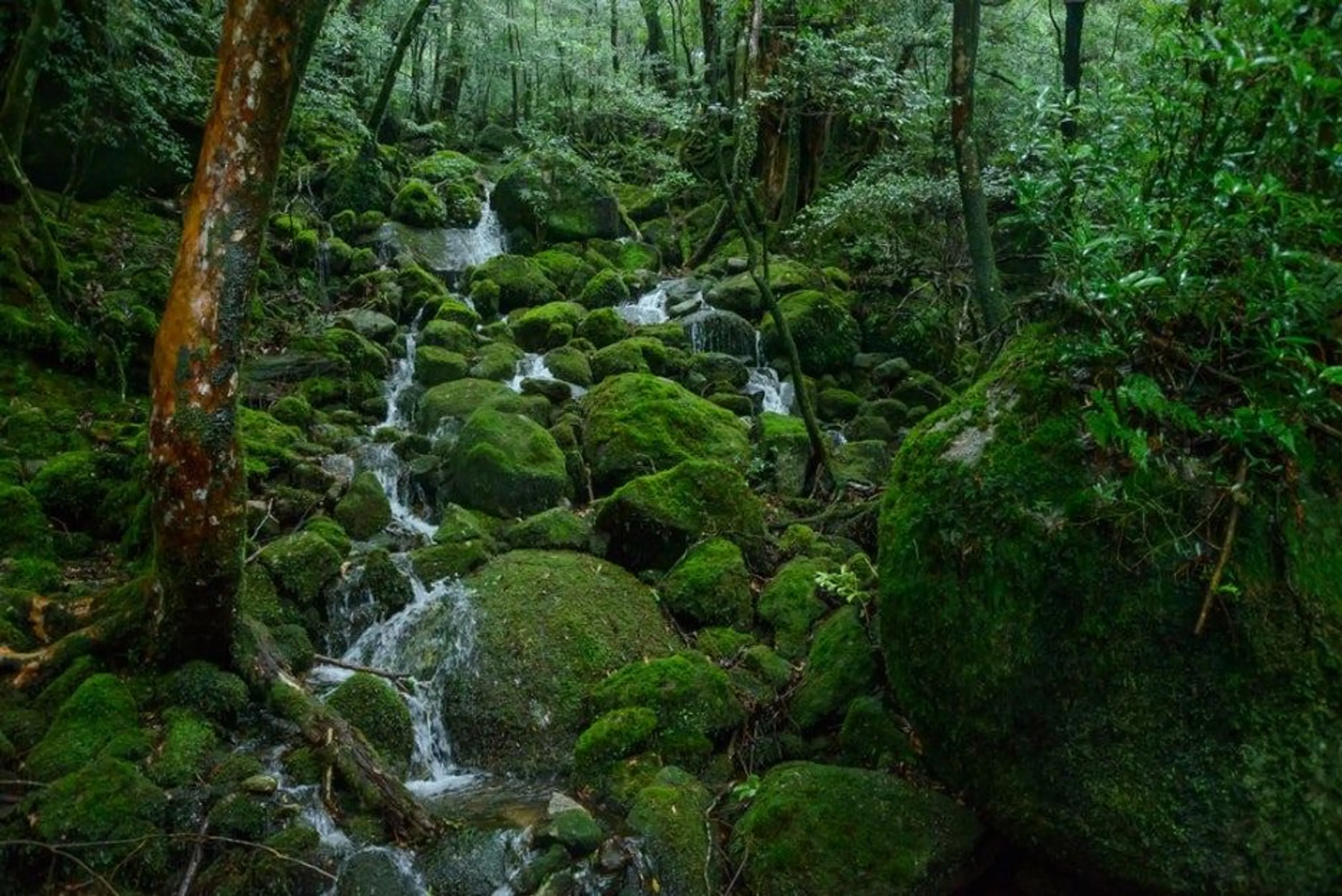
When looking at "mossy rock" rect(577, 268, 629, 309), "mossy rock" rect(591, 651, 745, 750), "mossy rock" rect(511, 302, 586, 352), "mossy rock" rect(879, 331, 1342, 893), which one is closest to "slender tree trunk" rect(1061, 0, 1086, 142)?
"mossy rock" rect(879, 331, 1342, 893)

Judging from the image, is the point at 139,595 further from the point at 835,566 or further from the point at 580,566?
the point at 835,566

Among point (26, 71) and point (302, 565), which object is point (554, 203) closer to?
point (26, 71)

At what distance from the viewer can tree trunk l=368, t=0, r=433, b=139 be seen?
1451 cm

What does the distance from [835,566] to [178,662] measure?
16.3 feet

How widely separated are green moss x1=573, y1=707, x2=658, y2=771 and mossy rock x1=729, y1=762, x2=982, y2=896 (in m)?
0.97

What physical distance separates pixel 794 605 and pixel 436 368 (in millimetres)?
6476

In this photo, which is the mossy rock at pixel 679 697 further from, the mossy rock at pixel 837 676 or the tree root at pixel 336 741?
the tree root at pixel 336 741

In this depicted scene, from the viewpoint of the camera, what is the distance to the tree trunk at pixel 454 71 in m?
21.8

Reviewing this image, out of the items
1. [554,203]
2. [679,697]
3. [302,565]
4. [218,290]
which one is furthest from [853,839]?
[554,203]

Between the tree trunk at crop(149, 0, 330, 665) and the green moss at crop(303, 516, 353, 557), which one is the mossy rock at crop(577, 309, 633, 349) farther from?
the tree trunk at crop(149, 0, 330, 665)

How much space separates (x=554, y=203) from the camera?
17.6 m

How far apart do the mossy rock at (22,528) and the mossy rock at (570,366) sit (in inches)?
247

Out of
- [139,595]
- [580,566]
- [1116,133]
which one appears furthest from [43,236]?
[1116,133]

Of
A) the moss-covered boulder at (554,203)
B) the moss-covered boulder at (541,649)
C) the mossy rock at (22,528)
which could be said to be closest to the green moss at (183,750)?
the moss-covered boulder at (541,649)
